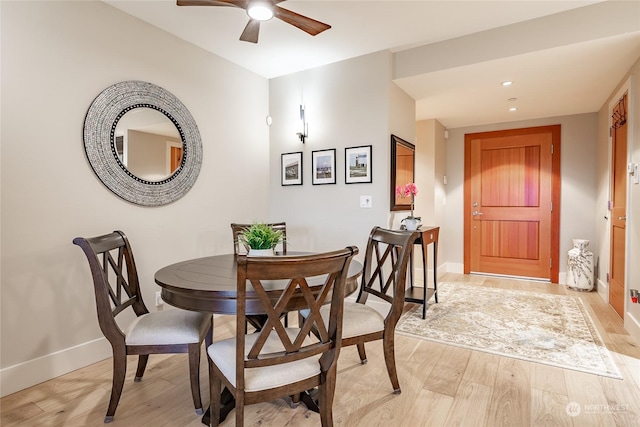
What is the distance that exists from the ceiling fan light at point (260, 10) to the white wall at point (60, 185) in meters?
1.17

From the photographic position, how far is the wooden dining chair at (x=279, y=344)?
47.9 inches

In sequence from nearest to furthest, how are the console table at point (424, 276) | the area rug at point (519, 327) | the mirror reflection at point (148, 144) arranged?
1. the area rug at point (519, 327)
2. the mirror reflection at point (148, 144)
3. the console table at point (424, 276)

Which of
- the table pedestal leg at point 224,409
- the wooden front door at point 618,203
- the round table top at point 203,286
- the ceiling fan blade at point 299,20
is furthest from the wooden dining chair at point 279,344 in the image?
the wooden front door at point 618,203

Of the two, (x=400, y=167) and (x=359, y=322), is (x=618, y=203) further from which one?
(x=359, y=322)

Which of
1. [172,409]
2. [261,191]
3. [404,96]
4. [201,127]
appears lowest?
[172,409]

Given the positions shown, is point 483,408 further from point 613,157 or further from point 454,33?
point 613,157

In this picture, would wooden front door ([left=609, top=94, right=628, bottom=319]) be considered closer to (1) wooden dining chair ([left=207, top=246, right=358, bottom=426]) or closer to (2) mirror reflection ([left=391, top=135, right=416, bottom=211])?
(2) mirror reflection ([left=391, top=135, right=416, bottom=211])

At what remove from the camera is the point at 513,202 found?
4.69 meters

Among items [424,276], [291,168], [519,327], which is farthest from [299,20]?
[519,327]

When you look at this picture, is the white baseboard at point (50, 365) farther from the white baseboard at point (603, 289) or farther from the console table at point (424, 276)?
the white baseboard at point (603, 289)

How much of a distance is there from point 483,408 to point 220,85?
3.24 m

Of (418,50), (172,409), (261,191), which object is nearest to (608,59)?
(418,50)

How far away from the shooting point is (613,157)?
11.2 feet

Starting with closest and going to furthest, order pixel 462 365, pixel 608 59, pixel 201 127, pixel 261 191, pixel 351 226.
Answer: pixel 462 365
pixel 608 59
pixel 201 127
pixel 351 226
pixel 261 191
